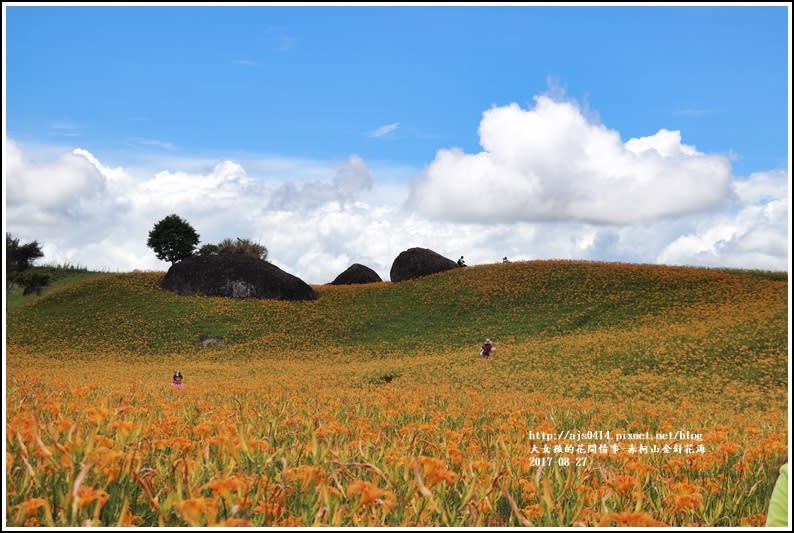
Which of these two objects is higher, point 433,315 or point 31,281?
point 31,281

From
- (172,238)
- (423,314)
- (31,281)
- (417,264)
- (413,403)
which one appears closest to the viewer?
(413,403)

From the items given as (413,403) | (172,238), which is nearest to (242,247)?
(172,238)

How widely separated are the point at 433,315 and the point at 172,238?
32803 mm

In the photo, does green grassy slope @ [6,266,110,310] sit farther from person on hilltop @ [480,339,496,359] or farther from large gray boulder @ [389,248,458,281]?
person on hilltop @ [480,339,496,359]

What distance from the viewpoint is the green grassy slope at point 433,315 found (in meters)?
32.7

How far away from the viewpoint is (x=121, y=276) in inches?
1869

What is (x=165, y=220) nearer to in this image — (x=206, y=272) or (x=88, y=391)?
(x=206, y=272)

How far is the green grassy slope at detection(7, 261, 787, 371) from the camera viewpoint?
32719 mm

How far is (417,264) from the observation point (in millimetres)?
49812

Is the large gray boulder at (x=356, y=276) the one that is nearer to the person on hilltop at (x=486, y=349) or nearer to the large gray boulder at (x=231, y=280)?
the large gray boulder at (x=231, y=280)

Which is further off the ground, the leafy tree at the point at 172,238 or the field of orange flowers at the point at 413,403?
the leafy tree at the point at 172,238

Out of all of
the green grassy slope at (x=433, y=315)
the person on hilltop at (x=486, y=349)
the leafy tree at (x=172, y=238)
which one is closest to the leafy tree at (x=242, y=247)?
the leafy tree at (x=172, y=238)

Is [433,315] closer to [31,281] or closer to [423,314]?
[423,314]

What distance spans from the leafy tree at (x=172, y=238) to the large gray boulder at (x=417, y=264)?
22.4 meters
